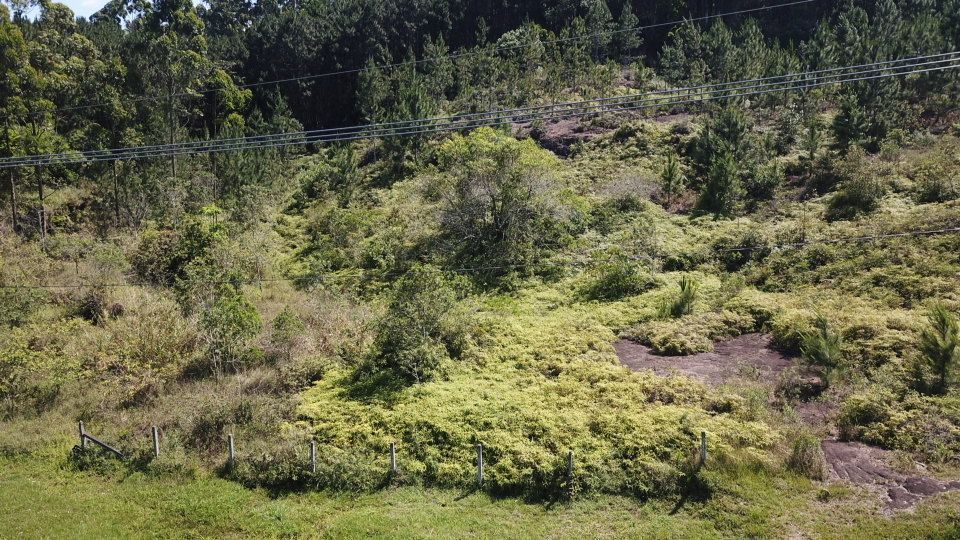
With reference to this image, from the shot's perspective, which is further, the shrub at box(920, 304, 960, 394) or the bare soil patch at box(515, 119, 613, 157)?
the bare soil patch at box(515, 119, 613, 157)

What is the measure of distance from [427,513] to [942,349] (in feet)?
41.6

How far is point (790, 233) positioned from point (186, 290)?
23.4 m

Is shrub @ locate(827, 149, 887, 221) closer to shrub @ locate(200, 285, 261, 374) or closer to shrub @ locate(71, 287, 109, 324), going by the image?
shrub @ locate(200, 285, 261, 374)

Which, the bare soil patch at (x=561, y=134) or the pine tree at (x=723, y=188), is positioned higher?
the bare soil patch at (x=561, y=134)

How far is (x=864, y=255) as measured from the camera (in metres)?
22.7

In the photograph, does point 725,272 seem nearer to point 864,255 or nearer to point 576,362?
point 864,255

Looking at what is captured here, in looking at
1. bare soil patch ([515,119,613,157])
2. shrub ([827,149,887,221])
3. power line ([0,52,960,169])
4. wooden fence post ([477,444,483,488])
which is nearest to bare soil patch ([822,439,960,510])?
wooden fence post ([477,444,483,488])

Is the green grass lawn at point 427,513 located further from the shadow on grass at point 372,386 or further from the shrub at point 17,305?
the shrub at point 17,305

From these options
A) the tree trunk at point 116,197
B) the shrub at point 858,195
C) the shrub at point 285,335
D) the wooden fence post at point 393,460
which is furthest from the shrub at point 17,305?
the shrub at point 858,195

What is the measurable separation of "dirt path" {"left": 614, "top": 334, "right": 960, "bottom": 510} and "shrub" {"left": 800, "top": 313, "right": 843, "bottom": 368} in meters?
0.87

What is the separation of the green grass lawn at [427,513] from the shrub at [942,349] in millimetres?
4117

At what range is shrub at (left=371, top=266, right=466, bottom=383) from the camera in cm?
1809

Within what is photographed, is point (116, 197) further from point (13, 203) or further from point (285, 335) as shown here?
point (285, 335)

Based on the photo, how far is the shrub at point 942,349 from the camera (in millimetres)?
14898
